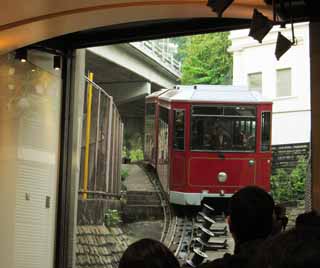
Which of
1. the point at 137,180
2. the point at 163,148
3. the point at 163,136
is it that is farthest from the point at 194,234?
the point at 163,136

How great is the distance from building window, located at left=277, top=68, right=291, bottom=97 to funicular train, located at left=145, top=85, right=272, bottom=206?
443mm

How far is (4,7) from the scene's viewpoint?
372 cm

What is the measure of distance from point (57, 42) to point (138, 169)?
436 cm

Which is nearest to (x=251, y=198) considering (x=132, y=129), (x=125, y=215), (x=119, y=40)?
(x=119, y=40)

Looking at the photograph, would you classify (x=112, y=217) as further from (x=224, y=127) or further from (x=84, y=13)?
(x=84, y=13)

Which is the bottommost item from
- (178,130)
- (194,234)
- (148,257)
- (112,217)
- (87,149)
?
(194,234)

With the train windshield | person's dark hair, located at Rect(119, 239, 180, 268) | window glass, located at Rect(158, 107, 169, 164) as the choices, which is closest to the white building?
the train windshield

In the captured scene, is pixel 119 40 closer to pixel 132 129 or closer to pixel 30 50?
pixel 30 50

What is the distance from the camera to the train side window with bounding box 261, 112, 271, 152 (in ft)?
27.6

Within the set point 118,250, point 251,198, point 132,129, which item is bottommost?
point 118,250

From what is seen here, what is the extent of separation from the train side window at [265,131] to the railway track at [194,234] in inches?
54.5

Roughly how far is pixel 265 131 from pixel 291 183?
2130mm

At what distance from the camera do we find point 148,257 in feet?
4.21

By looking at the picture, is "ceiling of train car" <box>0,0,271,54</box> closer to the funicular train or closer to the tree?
the funicular train
